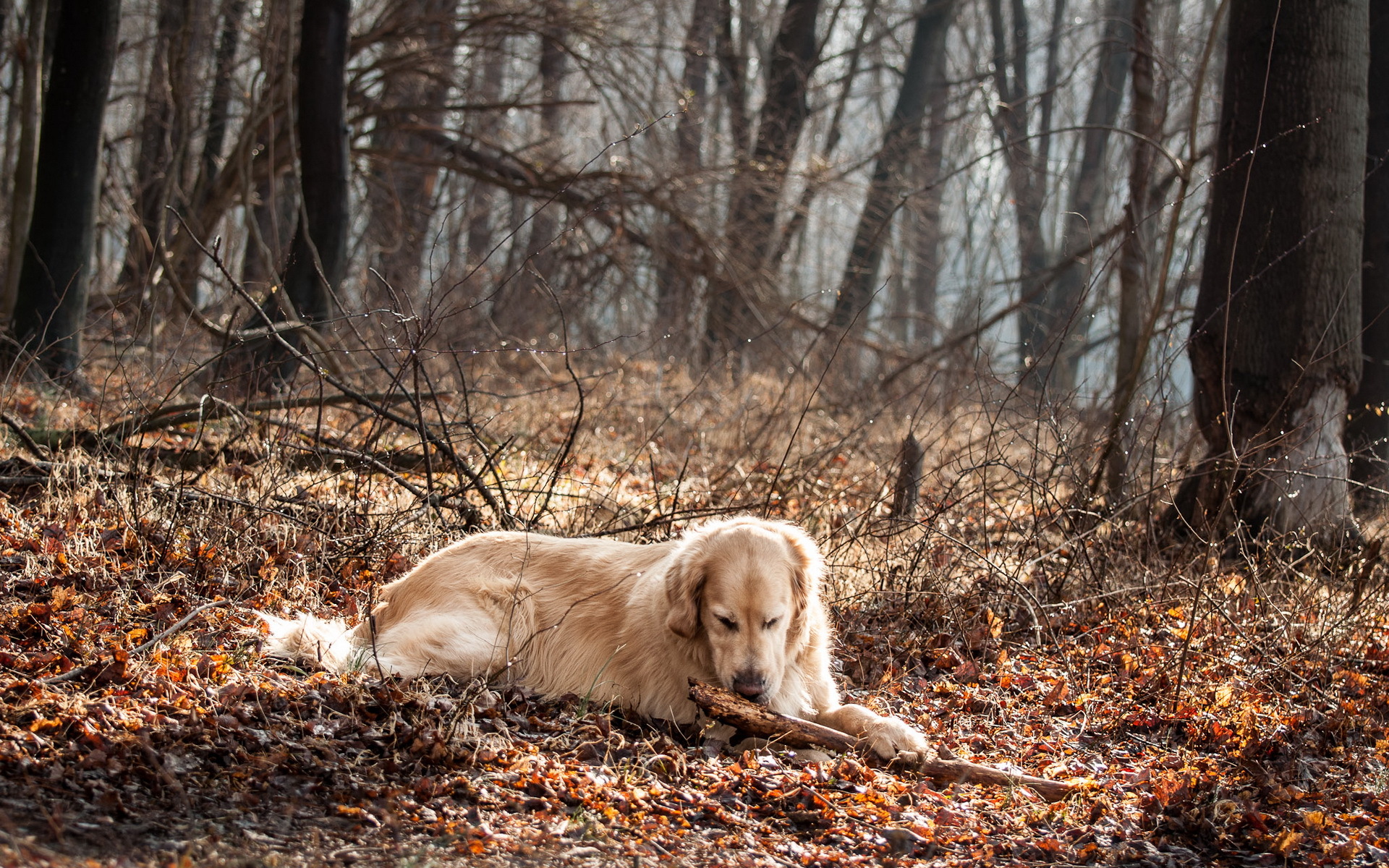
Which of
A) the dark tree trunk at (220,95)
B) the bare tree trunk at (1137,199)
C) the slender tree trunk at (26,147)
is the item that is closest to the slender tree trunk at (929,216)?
the bare tree trunk at (1137,199)

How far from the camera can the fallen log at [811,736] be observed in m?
4.23

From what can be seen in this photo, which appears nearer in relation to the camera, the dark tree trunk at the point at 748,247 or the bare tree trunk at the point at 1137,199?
the bare tree trunk at the point at 1137,199

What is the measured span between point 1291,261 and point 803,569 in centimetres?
502

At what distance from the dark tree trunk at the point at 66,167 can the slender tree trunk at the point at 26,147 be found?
9cm

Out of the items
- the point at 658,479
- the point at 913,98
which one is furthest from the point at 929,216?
the point at 658,479

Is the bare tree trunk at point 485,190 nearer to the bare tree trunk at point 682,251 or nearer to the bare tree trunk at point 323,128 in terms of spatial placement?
the bare tree trunk at point 682,251

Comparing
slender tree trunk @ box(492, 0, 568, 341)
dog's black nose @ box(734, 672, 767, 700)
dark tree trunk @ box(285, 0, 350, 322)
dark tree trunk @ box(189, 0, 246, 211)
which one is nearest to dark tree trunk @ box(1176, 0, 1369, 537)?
dog's black nose @ box(734, 672, 767, 700)

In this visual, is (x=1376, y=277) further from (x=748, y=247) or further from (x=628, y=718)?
(x=628, y=718)

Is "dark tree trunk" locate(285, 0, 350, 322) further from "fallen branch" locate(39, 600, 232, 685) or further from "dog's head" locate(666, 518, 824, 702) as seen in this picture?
"dog's head" locate(666, 518, 824, 702)

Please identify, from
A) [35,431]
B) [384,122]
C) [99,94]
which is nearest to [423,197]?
[384,122]

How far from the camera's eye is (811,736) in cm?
438

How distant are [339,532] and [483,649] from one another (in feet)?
5.49

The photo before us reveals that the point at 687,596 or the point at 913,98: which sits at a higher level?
the point at 913,98

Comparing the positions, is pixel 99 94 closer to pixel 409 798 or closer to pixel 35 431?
pixel 35 431
